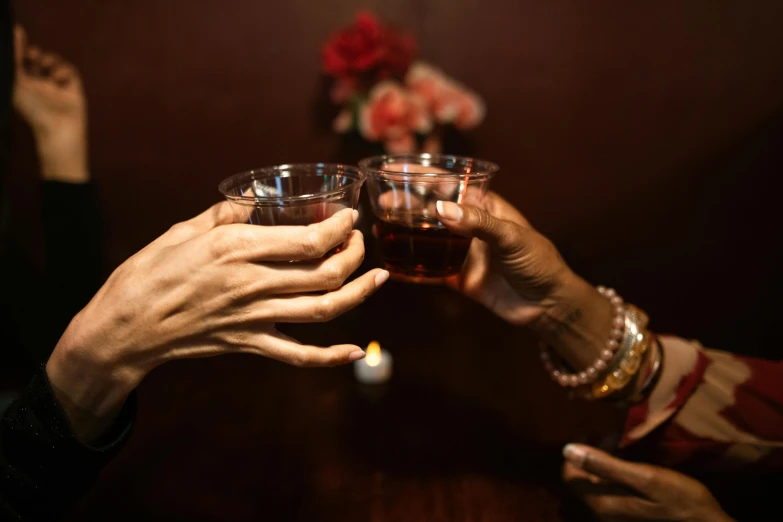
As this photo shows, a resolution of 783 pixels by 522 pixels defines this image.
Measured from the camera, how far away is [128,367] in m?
0.78

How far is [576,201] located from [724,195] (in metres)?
0.61

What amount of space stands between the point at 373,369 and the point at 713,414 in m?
0.87

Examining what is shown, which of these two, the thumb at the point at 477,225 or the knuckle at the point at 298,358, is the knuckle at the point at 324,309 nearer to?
the knuckle at the point at 298,358

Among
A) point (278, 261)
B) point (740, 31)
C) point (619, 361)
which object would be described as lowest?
point (619, 361)

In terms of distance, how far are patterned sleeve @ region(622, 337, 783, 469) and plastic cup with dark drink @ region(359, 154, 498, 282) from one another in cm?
57

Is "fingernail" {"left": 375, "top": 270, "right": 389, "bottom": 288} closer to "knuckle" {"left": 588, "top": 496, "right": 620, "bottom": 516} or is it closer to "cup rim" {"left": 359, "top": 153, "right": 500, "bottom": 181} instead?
"cup rim" {"left": 359, "top": 153, "right": 500, "bottom": 181}

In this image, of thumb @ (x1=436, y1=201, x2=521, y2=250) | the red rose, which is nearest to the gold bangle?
thumb @ (x1=436, y1=201, x2=521, y2=250)

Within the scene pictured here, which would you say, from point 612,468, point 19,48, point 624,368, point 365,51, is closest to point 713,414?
point 624,368

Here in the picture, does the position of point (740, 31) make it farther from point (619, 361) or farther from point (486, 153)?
point (619, 361)

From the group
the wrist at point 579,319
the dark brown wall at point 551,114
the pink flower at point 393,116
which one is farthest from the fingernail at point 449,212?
the dark brown wall at point 551,114

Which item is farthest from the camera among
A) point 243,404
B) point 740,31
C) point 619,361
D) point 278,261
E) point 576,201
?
point 576,201

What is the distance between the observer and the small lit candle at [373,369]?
144 centimetres

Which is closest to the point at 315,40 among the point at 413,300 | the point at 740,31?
the point at 413,300

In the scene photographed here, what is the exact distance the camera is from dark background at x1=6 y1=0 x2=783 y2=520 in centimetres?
200
